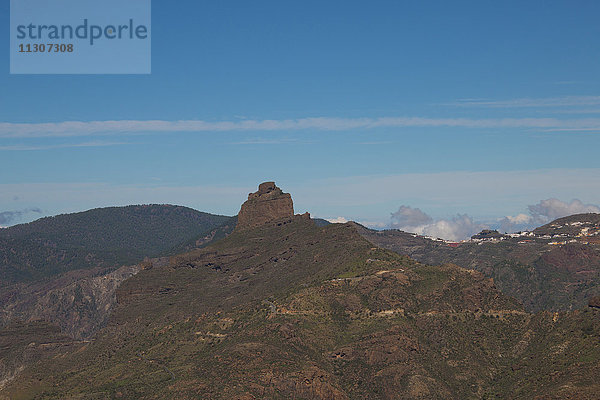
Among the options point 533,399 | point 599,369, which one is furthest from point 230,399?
point 599,369

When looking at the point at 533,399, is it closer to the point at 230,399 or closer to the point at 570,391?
the point at 570,391

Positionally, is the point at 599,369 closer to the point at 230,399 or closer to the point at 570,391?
the point at 570,391

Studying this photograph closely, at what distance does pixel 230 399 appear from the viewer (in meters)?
200

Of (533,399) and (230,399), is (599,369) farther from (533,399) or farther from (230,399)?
(230,399)

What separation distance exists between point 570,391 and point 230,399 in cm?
8177

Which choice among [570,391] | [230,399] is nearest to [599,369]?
[570,391]

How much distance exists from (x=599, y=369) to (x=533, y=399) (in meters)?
18.7

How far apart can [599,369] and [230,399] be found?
91834mm

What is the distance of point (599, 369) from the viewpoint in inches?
7859

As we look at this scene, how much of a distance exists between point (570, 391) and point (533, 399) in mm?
10411

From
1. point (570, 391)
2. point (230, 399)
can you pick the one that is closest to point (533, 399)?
point (570, 391)
